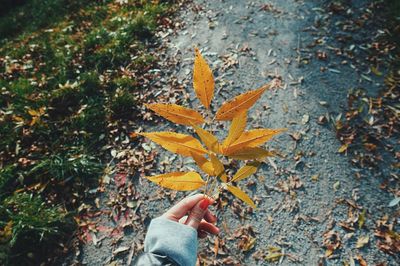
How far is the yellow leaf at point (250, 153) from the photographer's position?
35.2 inches

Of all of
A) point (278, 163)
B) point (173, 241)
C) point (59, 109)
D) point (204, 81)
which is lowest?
point (278, 163)

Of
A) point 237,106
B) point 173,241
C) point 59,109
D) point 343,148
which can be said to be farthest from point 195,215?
point 59,109

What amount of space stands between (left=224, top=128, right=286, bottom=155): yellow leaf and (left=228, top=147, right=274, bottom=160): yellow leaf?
0.04ft

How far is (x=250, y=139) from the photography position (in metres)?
0.90

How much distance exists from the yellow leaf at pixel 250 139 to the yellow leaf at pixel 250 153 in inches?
0.4

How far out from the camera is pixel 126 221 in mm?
2701

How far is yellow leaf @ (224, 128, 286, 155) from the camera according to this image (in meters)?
0.89

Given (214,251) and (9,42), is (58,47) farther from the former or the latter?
(214,251)

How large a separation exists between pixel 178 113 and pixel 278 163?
7.49 ft

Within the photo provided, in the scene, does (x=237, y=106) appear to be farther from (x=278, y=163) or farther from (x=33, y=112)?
(x=33, y=112)

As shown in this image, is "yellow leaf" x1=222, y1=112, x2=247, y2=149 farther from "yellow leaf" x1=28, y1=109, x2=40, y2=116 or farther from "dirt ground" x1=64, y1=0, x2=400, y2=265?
"yellow leaf" x1=28, y1=109, x2=40, y2=116

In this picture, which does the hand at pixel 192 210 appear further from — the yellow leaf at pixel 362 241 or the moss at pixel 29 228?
the yellow leaf at pixel 362 241

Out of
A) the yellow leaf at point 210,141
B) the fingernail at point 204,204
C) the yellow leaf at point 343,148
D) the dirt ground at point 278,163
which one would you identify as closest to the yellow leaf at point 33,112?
the dirt ground at point 278,163

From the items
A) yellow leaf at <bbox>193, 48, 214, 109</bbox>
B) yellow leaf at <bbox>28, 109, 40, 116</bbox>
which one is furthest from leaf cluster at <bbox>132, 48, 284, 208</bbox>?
yellow leaf at <bbox>28, 109, 40, 116</bbox>
